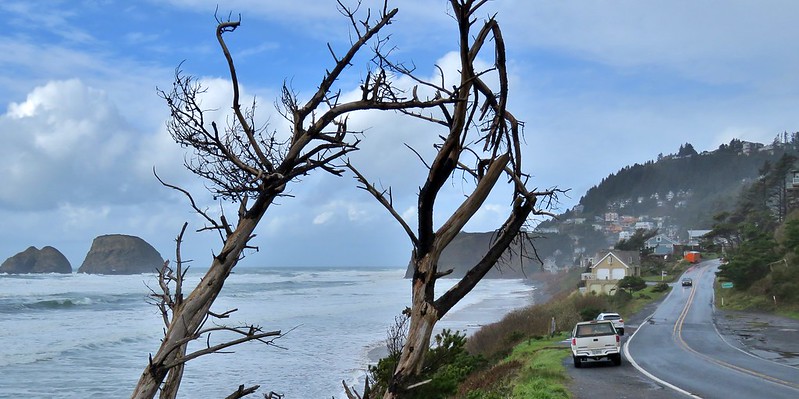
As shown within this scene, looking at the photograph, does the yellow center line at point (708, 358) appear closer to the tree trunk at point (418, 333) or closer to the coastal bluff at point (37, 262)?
the tree trunk at point (418, 333)

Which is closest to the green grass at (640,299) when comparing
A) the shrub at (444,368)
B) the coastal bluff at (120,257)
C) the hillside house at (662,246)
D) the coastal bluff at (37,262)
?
the shrub at (444,368)

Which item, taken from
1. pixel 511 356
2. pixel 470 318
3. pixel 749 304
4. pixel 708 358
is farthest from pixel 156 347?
pixel 749 304

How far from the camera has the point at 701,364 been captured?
21.9 m

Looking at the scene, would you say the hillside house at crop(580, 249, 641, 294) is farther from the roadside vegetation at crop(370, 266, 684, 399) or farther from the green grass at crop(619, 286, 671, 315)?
the roadside vegetation at crop(370, 266, 684, 399)

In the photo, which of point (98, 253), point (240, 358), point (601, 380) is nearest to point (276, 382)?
point (240, 358)

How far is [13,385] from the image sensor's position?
86.9ft

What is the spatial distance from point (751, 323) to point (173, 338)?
3912cm

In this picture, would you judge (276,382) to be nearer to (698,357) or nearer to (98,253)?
(698,357)

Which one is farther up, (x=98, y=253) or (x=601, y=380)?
(x=98, y=253)

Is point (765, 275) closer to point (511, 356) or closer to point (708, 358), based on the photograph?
point (511, 356)

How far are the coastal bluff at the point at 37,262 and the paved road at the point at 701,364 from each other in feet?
473

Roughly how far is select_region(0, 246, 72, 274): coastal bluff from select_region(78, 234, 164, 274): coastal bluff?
235 inches

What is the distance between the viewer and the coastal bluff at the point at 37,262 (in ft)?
506

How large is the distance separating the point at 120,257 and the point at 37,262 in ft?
56.6
